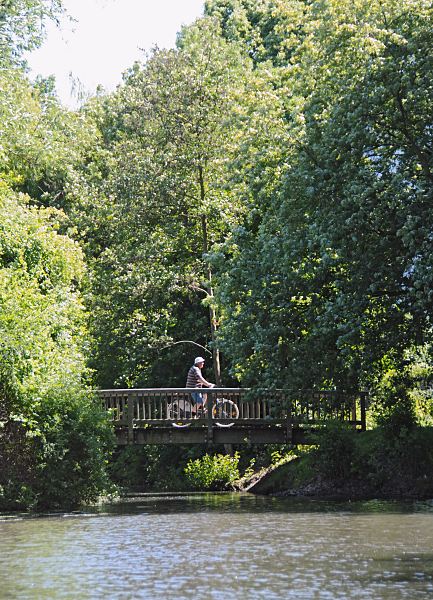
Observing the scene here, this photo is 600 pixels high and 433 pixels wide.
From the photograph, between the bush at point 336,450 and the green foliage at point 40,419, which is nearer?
the green foliage at point 40,419

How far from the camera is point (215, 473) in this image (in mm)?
33500

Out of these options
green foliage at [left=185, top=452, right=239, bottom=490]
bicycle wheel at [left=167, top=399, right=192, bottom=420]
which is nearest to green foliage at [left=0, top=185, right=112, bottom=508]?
bicycle wheel at [left=167, top=399, right=192, bottom=420]

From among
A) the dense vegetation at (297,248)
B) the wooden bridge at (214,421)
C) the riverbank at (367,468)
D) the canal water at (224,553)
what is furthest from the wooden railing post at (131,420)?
the canal water at (224,553)

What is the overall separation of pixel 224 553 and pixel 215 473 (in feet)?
58.4

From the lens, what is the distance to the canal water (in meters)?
12.5

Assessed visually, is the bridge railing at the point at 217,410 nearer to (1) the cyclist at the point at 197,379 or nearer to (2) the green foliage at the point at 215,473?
(1) the cyclist at the point at 197,379

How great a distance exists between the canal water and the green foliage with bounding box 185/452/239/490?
29.4ft

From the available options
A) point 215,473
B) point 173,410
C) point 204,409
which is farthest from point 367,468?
point 215,473

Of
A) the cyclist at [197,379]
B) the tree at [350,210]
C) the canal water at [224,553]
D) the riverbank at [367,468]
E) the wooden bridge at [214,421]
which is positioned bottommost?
the canal water at [224,553]

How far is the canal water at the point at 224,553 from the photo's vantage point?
12500 mm

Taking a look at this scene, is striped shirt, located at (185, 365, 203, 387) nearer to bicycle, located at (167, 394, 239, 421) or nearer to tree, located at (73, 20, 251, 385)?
bicycle, located at (167, 394, 239, 421)

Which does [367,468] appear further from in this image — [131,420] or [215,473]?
[215,473]

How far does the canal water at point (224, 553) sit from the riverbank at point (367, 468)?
→ 2684mm

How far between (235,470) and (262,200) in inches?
353
